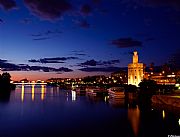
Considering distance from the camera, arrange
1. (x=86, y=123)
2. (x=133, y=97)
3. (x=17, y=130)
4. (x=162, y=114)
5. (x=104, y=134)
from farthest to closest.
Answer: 1. (x=133, y=97)
2. (x=162, y=114)
3. (x=86, y=123)
4. (x=17, y=130)
5. (x=104, y=134)

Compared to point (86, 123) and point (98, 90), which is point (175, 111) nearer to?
point (86, 123)

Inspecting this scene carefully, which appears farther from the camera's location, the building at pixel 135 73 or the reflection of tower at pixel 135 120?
the building at pixel 135 73

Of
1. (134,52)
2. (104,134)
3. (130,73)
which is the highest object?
(134,52)

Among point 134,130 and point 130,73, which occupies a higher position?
point 130,73

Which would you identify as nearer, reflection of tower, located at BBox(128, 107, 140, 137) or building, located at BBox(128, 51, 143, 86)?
reflection of tower, located at BBox(128, 107, 140, 137)

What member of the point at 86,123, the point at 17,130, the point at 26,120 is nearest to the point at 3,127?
the point at 17,130

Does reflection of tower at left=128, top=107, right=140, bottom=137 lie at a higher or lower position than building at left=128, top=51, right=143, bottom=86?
lower

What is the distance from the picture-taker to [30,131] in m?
35.7

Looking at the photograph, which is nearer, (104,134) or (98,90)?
(104,134)

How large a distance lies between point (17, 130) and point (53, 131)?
4574 mm

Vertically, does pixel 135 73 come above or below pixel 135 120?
above

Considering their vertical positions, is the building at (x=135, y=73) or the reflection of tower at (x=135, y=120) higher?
the building at (x=135, y=73)

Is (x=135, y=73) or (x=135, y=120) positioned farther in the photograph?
(x=135, y=73)

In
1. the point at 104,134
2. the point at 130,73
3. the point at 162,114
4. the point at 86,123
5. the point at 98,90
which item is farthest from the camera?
the point at 130,73
